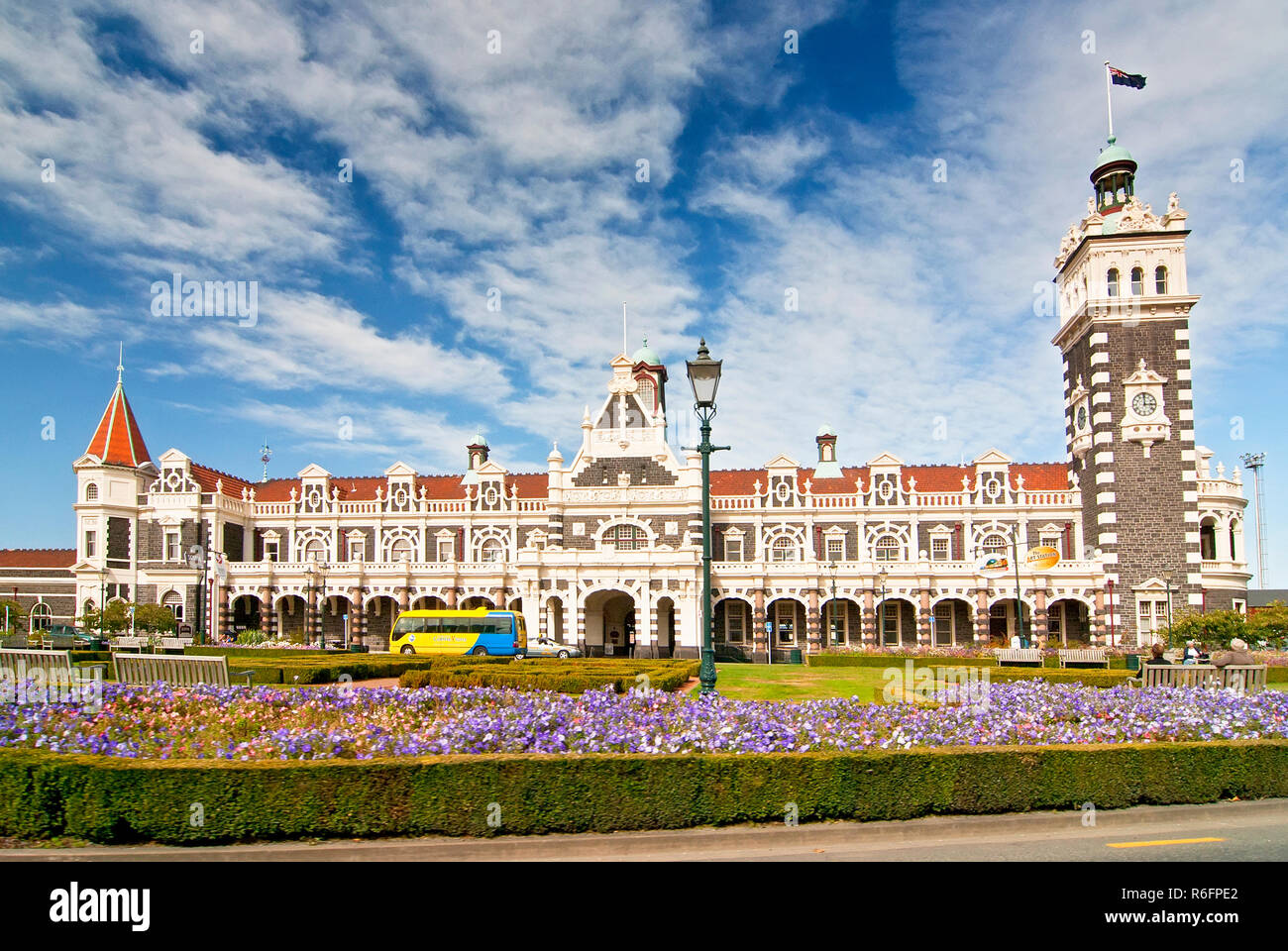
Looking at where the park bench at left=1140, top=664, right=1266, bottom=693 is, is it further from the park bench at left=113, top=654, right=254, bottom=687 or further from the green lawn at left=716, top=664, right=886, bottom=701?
the park bench at left=113, top=654, right=254, bottom=687

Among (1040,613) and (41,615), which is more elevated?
(41,615)

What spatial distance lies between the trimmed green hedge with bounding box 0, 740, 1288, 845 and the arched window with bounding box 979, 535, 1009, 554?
3950cm

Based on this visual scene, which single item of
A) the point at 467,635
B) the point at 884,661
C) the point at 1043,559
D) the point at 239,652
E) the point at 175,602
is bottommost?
the point at 884,661

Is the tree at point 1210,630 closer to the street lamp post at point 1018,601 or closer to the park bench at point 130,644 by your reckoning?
the street lamp post at point 1018,601

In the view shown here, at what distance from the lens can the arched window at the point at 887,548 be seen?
4872 cm

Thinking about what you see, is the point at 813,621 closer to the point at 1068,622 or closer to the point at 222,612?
the point at 1068,622

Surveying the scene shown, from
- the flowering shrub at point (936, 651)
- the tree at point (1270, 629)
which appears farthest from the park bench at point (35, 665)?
the tree at point (1270, 629)

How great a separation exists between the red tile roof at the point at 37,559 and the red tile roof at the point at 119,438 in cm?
833

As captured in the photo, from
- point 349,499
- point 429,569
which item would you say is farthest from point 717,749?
point 349,499

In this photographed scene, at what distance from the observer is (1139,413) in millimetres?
43125

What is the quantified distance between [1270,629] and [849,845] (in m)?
36.7

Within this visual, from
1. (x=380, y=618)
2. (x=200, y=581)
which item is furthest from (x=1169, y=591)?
(x=200, y=581)

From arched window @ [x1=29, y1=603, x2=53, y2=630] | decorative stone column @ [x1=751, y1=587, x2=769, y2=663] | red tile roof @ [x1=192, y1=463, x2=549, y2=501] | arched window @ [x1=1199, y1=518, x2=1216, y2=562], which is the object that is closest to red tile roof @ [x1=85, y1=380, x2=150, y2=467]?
red tile roof @ [x1=192, y1=463, x2=549, y2=501]
